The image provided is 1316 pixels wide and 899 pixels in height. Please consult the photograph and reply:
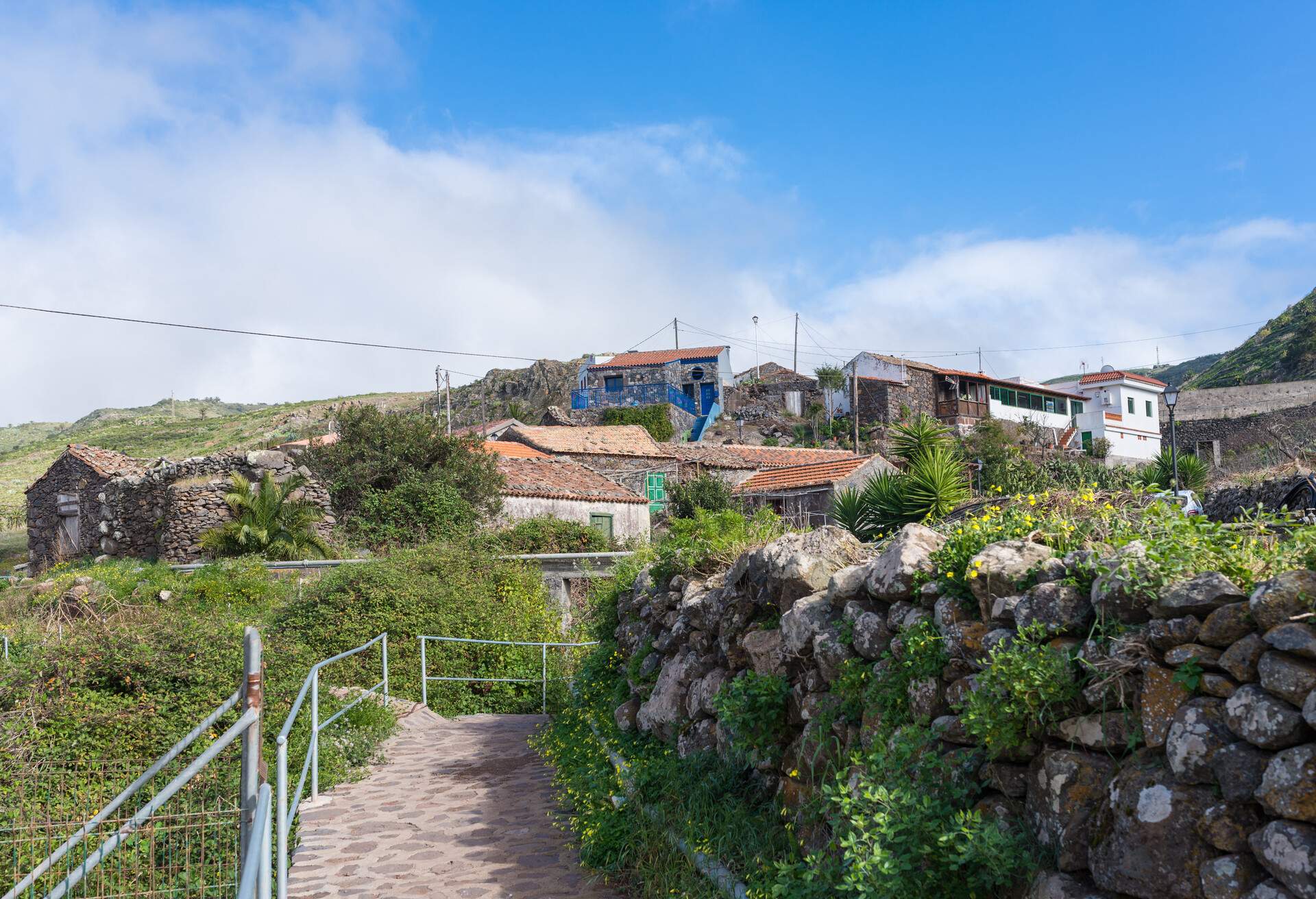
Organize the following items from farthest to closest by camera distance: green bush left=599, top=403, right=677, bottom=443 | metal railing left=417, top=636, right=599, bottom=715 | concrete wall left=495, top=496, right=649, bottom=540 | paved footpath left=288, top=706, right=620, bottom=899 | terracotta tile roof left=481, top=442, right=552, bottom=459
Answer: green bush left=599, top=403, right=677, bottom=443 < terracotta tile roof left=481, top=442, right=552, bottom=459 < concrete wall left=495, top=496, right=649, bottom=540 < metal railing left=417, top=636, right=599, bottom=715 < paved footpath left=288, top=706, right=620, bottom=899

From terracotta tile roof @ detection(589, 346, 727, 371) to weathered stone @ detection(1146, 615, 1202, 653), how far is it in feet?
180

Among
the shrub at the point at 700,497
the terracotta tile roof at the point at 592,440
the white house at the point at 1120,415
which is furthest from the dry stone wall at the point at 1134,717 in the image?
the white house at the point at 1120,415

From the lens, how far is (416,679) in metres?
15.2

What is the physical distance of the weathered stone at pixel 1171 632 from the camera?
3.30 metres

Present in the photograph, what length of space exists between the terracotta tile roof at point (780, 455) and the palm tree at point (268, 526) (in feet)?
67.0

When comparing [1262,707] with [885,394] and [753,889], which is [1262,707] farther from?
[885,394]

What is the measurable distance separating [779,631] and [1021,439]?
46.4 metres

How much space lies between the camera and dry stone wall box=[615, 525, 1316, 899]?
288cm

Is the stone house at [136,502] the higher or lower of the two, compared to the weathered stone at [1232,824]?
higher

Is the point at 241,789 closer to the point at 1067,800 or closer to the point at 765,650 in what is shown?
the point at 1067,800

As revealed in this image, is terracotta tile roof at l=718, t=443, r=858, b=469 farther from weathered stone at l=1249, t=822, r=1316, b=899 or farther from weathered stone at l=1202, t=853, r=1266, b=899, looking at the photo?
weathered stone at l=1249, t=822, r=1316, b=899

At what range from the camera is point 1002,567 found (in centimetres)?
424

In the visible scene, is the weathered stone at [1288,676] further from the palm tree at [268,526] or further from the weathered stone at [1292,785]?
the palm tree at [268,526]

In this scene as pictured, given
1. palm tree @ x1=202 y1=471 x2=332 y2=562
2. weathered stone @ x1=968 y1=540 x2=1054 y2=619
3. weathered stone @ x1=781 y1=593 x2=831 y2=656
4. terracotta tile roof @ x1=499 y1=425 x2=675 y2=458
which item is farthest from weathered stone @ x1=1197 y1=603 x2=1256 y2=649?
terracotta tile roof @ x1=499 y1=425 x2=675 y2=458
